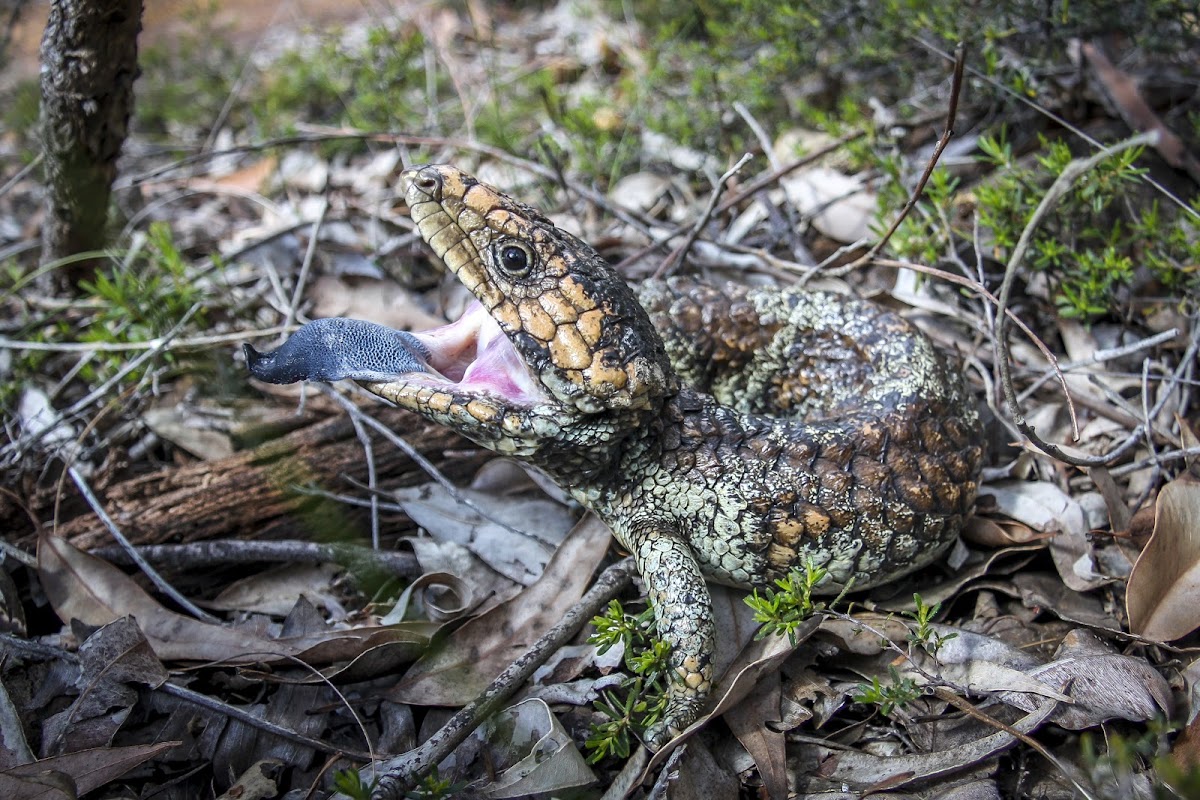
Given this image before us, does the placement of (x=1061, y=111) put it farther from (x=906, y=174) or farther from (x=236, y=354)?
(x=236, y=354)

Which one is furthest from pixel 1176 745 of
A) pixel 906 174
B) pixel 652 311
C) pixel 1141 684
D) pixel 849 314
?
pixel 906 174

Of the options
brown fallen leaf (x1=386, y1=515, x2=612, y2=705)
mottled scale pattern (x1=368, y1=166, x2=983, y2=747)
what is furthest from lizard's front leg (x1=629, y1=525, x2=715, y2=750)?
brown fallen leaf (x1=386, y1=515, x2=612, y2=705)

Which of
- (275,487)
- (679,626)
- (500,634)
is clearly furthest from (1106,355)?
(275,487)

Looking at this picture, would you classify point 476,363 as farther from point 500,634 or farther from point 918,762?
point 918,762

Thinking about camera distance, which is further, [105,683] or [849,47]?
[849,47]

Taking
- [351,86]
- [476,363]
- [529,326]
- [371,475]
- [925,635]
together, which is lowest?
[925,635]

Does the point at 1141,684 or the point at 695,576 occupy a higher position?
the point at 695,576

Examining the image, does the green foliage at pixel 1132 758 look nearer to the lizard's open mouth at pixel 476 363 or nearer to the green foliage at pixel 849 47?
the lizard's open mouth at pixel 476 363
